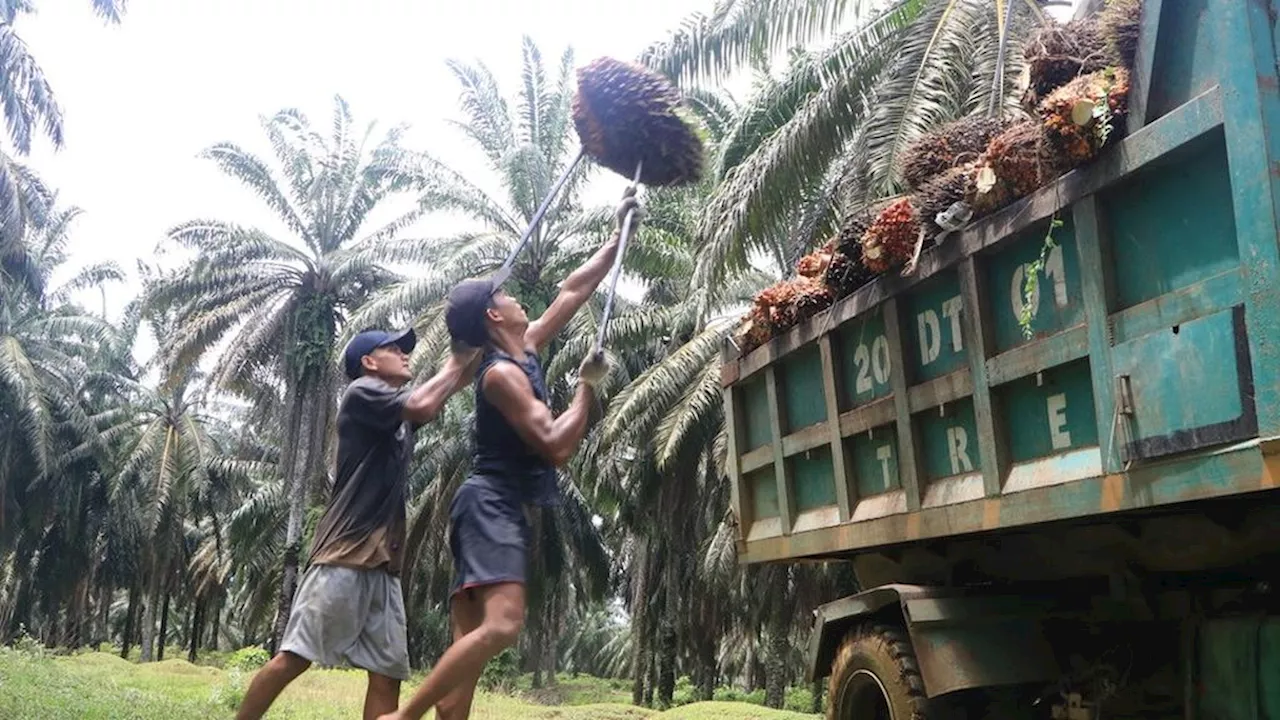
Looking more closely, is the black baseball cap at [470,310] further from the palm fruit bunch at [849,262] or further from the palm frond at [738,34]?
the palm frond at [738,34]

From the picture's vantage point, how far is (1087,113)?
3.34 metres

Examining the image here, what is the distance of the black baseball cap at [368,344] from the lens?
4.55m

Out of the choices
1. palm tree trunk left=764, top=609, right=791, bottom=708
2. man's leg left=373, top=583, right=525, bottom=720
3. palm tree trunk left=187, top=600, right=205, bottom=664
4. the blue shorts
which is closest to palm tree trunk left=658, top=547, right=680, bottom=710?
palm tree trunk left=764, top=609, right=791, bottom=708

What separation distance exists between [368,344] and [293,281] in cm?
2165

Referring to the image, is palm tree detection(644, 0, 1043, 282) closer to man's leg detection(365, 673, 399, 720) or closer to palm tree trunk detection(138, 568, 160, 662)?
man's leg detection(365, 673, 399, 720)

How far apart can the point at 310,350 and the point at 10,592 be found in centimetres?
2717

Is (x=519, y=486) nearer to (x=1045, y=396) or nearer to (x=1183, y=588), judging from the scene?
(x=1045, y=396)

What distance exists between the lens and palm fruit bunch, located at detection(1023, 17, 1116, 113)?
146 inches

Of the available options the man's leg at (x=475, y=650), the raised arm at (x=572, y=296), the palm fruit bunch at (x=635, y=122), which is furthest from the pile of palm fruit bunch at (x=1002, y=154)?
the man's leg at (x=475, y=650)

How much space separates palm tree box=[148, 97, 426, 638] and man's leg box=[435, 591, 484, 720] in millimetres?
20295

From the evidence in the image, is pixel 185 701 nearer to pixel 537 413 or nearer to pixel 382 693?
pixel 382 693

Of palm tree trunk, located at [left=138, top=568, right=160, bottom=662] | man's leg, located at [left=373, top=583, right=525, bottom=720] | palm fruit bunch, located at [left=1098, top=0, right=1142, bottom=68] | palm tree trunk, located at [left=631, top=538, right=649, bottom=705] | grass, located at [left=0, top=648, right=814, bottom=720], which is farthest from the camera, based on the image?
palm tree trunk, located at [left=138, top=568, right=160, bottom=662]

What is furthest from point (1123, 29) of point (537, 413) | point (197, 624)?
point (197, 624)

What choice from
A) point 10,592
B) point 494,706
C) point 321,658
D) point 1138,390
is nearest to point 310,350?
point 494,706
